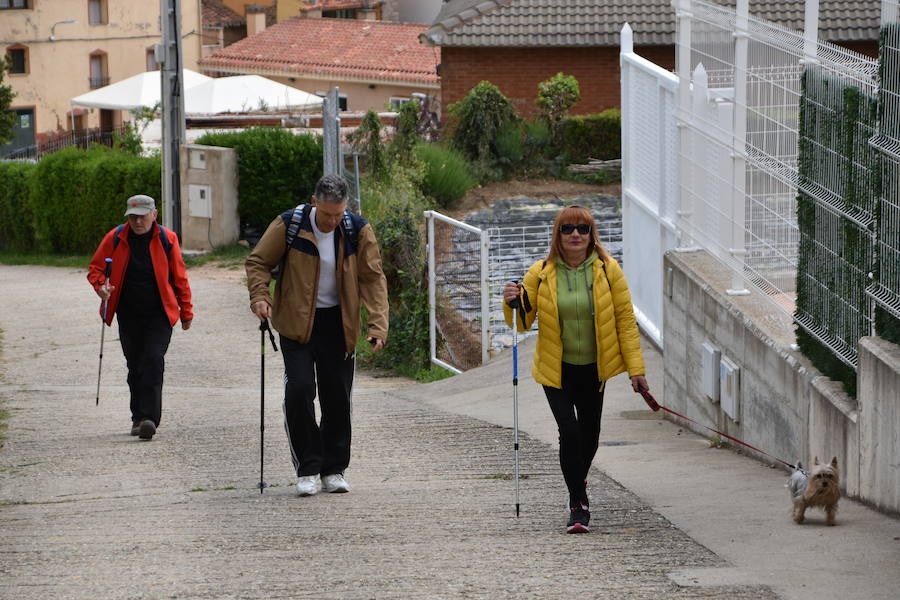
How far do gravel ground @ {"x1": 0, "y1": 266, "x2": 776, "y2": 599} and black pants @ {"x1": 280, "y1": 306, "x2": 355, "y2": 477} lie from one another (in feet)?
0.75

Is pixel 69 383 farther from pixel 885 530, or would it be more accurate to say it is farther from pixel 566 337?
pixel 885 530

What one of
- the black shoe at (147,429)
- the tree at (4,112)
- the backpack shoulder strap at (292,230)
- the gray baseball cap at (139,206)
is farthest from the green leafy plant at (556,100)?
the tree at (4,112)

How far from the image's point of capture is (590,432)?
715cm

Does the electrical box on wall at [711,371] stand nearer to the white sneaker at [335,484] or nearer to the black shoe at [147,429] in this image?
the white sneaker at [335,484]

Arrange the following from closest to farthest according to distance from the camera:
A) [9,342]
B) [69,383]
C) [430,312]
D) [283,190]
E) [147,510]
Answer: [147,510] < [69,383] < [430,312] < [9,342] < [283,190]

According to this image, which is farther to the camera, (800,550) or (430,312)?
(430,312)

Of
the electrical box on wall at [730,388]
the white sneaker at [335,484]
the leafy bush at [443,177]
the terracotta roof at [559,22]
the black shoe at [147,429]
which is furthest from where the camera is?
the terracotta roof at [559,22]

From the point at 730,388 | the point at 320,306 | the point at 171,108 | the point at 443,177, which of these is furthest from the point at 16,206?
the point at 320,306

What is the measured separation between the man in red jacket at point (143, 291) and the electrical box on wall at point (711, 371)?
3.71m

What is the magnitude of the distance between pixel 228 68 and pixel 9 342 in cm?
4088

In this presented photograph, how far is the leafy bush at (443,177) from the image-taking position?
81.7 feet

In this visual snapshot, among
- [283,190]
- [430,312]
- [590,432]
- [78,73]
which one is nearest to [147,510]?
[590,432]

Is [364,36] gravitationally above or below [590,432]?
above

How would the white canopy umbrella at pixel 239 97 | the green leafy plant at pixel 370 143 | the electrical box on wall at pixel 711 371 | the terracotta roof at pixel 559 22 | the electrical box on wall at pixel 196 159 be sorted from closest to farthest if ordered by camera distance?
1. the electrical box on wall at pixel 711 371
2. the green leafy plant at pixel 370 143
3. the electrical box on wall at pixel 196 159
4. the terracotta roof at pixel 559 22
5. the white canopy umbrella at pixel 239 97
